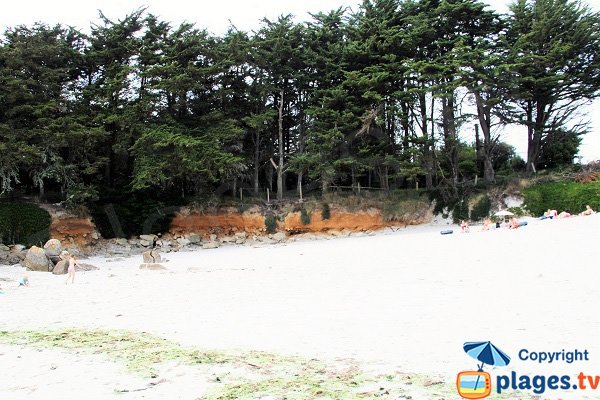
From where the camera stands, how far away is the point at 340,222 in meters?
30.5

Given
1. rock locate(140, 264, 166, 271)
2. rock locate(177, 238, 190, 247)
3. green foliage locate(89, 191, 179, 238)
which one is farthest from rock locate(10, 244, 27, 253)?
rock locate(140, 264, 166, 271)

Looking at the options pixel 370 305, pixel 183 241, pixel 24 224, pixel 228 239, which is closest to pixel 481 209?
pixel 228 239

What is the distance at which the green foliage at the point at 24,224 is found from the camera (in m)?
25.1

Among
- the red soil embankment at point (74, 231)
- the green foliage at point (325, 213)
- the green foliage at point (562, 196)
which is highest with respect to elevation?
the green foliage at point (562, 196)

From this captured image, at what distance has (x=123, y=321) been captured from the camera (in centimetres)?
937

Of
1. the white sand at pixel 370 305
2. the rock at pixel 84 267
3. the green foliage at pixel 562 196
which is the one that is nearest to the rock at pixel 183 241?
the rock at pixel 84 267

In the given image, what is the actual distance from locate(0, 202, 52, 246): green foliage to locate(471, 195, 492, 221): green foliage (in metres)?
26.3

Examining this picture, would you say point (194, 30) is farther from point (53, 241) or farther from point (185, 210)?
point (53, 241)

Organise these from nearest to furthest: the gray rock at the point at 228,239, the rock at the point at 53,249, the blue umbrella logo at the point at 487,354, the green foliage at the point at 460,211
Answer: the blue umbrella logo at the point at 487,354 < the rock at the point at 53,249 < the green foliage at the point at 460,211 < the gray rock at the point at 228,239

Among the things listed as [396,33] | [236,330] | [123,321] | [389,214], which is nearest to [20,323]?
[123,321]

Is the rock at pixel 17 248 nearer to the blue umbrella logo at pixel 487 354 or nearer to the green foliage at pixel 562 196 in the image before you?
the blue umbrella logo at pixel 487 354

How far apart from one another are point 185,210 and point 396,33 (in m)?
18.9

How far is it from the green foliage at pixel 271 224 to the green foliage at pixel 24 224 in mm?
13428

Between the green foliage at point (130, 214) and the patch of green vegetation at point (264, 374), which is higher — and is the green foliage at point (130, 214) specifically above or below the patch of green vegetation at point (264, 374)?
above
